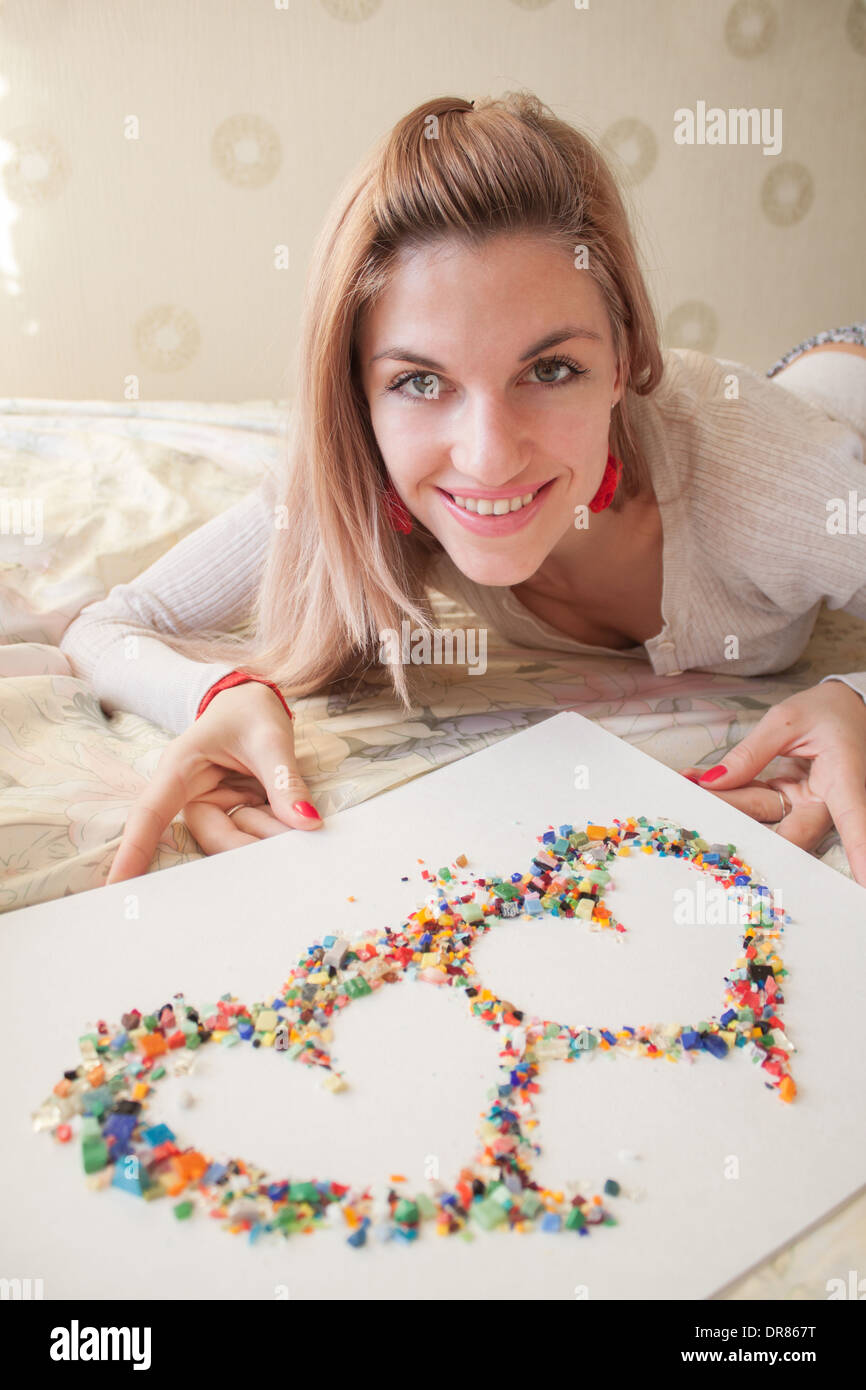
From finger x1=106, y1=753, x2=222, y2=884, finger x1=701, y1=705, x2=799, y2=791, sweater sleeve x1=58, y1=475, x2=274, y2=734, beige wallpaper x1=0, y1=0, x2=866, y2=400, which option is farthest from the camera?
beige wallpaper x1=0, y1=0, x2=866, y2=400

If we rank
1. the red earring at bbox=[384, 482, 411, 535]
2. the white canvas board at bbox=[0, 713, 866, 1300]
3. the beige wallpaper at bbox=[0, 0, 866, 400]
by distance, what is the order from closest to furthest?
the white canvas board at bbox=[0, 713, 866, 1300], the red earring at bbox=[384, 482, 411, 535], the beige wallpaper at bbox=[0, 0, 866, 400]

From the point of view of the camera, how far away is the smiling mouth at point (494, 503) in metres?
0.99

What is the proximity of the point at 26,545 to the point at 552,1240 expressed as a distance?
123 cm

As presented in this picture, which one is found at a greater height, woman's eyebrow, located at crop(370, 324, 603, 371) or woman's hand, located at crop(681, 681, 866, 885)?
woman's eyebrow, located at crop(370, 324, 603, 371)

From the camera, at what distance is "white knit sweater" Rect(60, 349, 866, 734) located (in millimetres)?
1134

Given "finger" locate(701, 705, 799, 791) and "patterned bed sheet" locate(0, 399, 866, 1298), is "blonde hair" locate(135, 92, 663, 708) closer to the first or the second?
"patterned bed sheet" locate(0, 399, 866, 1298)

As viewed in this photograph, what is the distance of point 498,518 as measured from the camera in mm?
997

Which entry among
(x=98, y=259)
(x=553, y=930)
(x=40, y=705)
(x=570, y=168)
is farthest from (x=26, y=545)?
(x=98, y=259)

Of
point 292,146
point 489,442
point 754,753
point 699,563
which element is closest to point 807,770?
point 754,753

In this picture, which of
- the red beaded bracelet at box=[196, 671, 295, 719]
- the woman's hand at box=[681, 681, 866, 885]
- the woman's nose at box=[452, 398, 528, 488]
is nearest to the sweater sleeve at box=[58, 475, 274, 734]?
the red beaded bracelet at box=[196, 671, 295, 719]

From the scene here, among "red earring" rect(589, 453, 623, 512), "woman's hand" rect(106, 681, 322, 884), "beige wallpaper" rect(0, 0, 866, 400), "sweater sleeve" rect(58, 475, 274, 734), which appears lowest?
"woman's hand" rect(106, 681, 322, 884)

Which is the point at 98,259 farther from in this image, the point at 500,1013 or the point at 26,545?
the point at 500,1013

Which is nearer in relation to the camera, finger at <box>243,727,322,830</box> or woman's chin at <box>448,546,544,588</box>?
finger at <box>243,727,322,830</box>

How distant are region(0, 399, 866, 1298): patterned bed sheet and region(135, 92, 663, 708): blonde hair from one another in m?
0.10
